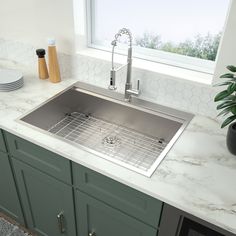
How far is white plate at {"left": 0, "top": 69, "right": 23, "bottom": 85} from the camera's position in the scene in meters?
1.65

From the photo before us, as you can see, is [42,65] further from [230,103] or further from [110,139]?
[230,103]

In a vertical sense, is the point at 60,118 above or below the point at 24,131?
below

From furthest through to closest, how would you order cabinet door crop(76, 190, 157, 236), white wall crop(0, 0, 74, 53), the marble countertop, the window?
white wall crop(0, 0, 74, 53), the window, cabinet door crop(76, 190, 157, 236), the marble countertop

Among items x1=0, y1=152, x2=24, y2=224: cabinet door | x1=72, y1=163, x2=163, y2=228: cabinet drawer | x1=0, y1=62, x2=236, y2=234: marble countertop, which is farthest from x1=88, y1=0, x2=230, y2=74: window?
x1=0, y1=152, x2=24, y2=224: cabinet door

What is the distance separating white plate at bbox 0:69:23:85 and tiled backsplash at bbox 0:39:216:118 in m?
0.20

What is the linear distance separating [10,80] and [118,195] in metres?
1.04

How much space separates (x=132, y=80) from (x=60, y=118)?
521mm

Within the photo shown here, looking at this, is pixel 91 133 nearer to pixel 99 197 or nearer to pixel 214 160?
pixel 99 197

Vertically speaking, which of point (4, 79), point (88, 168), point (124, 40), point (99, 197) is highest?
point (124, 40)

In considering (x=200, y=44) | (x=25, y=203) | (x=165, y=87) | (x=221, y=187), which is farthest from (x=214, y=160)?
(x=25, y=203)

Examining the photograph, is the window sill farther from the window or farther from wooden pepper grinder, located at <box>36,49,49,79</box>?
wooden pepper grinder, located at <box>36,49,49,79</box>

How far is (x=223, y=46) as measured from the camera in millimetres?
1251

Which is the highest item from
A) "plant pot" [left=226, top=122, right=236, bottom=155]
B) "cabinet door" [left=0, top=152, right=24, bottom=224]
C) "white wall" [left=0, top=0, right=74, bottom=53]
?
"white wall" [left=0, top=0, right=74, bottom=53]

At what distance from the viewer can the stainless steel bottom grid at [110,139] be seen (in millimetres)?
1420
